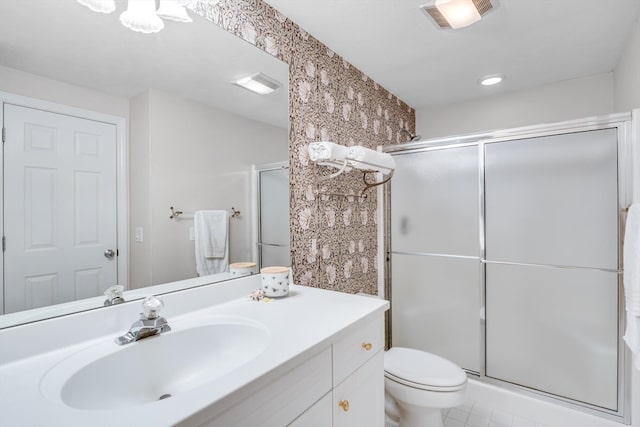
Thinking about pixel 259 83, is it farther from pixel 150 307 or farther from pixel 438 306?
pixel 438 306

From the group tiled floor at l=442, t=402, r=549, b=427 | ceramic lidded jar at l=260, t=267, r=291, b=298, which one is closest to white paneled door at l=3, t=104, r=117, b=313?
ceramic lidded jar at l=260, t=267, r=291, b=298

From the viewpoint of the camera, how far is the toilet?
1.50m

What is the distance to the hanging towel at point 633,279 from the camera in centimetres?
131

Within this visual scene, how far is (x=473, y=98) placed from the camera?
2.79 meters

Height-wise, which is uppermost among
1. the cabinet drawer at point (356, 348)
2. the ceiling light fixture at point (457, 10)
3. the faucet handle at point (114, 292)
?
the ceiling light fixture at point (457, 10)

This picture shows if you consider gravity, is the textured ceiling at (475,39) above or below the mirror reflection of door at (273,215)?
above

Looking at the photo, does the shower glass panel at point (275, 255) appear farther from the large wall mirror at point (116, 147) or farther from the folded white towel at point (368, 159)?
the folded white towel at point (368, 159)

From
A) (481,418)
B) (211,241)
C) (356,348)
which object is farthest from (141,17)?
(481,418)

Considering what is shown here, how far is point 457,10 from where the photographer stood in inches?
59.9

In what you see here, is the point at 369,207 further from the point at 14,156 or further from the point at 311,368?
the point at 14,156

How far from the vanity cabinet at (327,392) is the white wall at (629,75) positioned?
1894 millimetres

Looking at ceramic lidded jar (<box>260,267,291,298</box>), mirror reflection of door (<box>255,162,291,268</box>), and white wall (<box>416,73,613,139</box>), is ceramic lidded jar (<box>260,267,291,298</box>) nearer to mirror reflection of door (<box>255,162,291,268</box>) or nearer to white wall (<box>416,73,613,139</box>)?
mirror reflection of door (<box>255,162,291,268</box>)

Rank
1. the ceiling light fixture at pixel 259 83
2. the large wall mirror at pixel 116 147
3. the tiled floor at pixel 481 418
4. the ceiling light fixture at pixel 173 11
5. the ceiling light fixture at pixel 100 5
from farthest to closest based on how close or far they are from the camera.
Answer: the tiled floor at pixel 481 418 < the ceiling light fixture at pixel 259 83 < the ceiling light fixture at pixel 173 11 < the ceiling light fixture at pixel 100 5 < the large wall mirror at pixel 116 147

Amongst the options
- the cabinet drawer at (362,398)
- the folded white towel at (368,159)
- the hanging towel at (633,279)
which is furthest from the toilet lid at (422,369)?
the folded white towel at (368,159)
